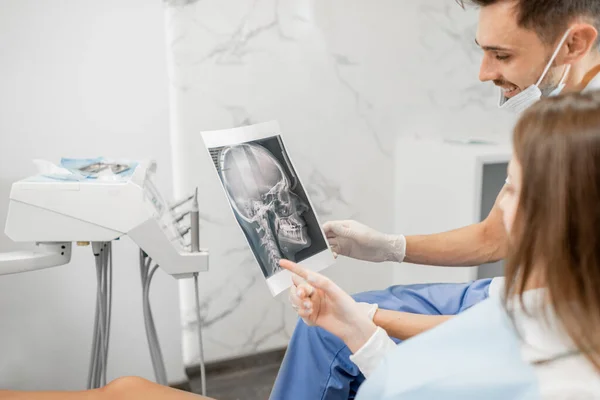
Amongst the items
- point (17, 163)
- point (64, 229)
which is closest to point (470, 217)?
point (64, 229)

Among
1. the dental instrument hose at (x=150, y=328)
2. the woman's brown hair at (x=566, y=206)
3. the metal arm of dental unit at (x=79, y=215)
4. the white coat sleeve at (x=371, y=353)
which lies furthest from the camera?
the dental instrument hose at (x=150, y=328)

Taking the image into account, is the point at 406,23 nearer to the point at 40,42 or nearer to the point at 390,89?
the point at 390,89

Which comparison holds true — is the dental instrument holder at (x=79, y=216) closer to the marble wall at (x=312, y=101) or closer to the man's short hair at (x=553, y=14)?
the marble wall at (x=312, y=101)

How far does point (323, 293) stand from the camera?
0.98 m

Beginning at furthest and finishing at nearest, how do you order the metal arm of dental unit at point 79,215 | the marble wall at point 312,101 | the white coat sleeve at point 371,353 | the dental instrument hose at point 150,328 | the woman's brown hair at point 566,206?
the marble wall at point 312,101 < the dental instrument hose at point 150,328 < the metal arm of dental unit at point 79,215 < the white coat sleeve at point 371,353 < the woman's brown hair at point 566,206

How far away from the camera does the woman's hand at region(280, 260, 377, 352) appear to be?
95 cm

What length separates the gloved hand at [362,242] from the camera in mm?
1323

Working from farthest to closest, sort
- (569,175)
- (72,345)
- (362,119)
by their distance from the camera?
(362,119)
(72,345)
(569,175)

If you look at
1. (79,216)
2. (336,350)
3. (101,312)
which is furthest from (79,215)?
(336,350)

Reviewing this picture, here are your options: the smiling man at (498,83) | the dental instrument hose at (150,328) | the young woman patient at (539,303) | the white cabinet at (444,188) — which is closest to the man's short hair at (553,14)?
the smiling man at (498,83)

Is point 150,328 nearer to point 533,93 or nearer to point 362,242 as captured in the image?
point 362,242

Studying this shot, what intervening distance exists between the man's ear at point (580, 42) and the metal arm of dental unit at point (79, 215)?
2.82 feet

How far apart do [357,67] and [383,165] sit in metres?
0.36

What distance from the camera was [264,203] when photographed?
111 cm
